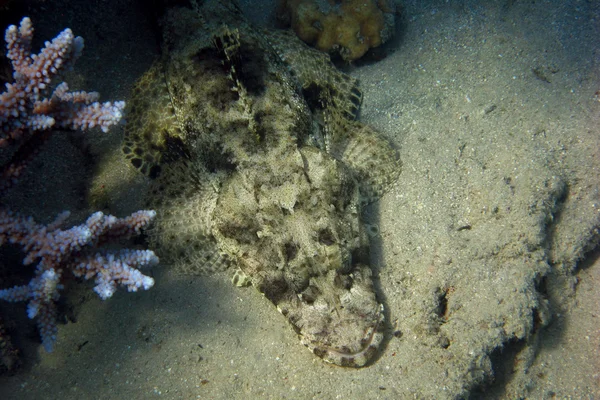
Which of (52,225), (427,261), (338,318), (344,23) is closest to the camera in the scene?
(52,225)

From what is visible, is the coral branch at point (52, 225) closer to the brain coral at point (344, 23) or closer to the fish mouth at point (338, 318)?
the fish mouth at point (338, 318)

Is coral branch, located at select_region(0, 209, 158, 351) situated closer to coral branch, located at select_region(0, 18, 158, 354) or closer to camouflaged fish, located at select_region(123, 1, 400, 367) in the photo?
coral branch, located at select_region(0, 18, 158, 354)

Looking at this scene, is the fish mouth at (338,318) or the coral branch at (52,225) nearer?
the coral branch at (52,225)

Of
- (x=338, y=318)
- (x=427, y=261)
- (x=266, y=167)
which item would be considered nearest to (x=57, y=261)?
(x=266, y=167)

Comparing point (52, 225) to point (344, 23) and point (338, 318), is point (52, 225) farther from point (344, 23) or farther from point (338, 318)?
point (344, 23)

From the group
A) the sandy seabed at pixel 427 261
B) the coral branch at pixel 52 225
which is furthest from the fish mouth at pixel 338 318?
the coral branch at pixel 52 225

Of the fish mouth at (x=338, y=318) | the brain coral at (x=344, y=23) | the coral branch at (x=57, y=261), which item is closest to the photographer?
the coral branch at (x=57, y=261)
